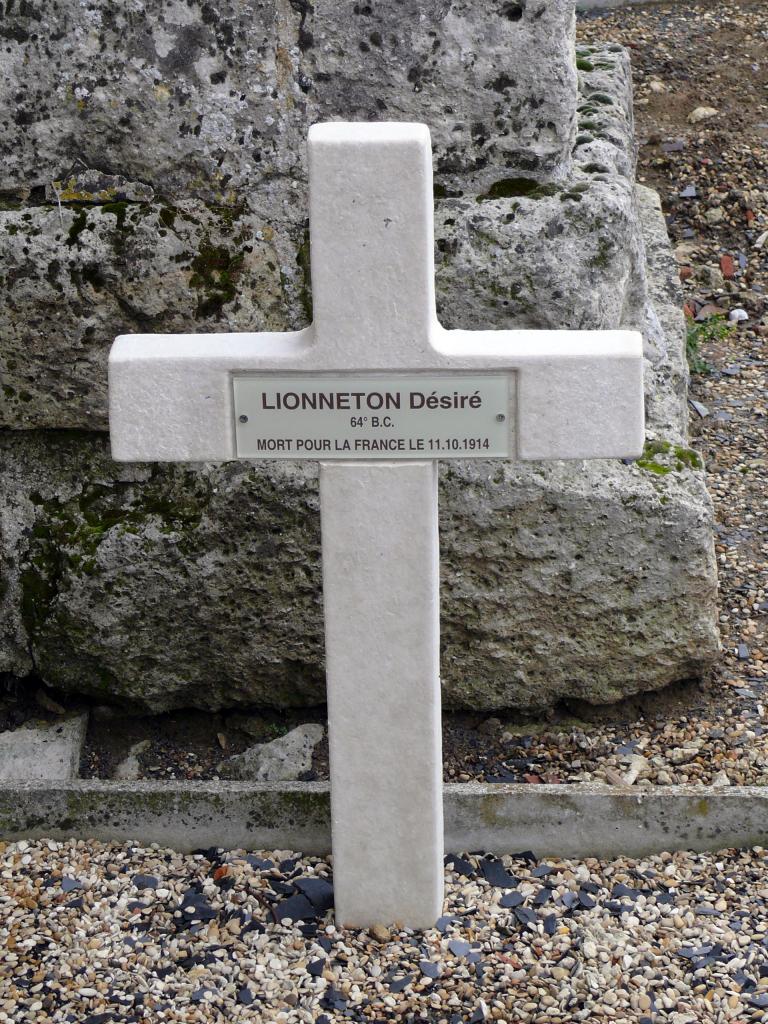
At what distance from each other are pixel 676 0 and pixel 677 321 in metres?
4.69

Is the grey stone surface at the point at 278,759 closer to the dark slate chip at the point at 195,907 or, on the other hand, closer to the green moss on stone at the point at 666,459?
the dark slate chip at the point at 195,907

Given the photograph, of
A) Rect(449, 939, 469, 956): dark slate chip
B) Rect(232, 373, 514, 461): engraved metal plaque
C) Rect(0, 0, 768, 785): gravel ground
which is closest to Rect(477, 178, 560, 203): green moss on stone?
Rect(232, 373, 514, 461): engraved metal plaque

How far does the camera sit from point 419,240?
2541 mm

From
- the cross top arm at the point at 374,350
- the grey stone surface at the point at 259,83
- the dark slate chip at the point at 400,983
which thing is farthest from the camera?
the grey stone surface at the point at 259,83

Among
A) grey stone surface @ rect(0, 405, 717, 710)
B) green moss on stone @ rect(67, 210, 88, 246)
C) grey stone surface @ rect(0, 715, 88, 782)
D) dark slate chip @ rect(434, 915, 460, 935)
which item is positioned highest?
green moss on stone @ rect(67, 210, 88, 246)

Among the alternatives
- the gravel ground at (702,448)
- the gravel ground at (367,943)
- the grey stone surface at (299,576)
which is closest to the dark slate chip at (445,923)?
the gravel ground at (367,943)

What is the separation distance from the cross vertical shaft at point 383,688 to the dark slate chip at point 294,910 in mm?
77

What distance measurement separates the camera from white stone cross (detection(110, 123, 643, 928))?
253cm

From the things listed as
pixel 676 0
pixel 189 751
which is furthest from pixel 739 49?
pixel 189 751

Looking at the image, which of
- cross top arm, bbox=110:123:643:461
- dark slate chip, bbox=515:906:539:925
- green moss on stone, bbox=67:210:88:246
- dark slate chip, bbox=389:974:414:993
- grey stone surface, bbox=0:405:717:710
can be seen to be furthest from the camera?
grey stone surface, bbox=0:405:717:710

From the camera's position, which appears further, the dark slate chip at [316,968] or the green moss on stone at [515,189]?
the green moss on stone at [515,189]

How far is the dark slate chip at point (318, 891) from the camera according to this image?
3121 millimetres

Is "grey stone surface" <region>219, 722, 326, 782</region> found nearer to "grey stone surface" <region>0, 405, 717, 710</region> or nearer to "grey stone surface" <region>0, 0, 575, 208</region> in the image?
"grey stone surface" <region>0, 405, 717, 710</region>

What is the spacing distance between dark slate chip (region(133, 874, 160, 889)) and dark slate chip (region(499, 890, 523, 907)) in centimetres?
83
